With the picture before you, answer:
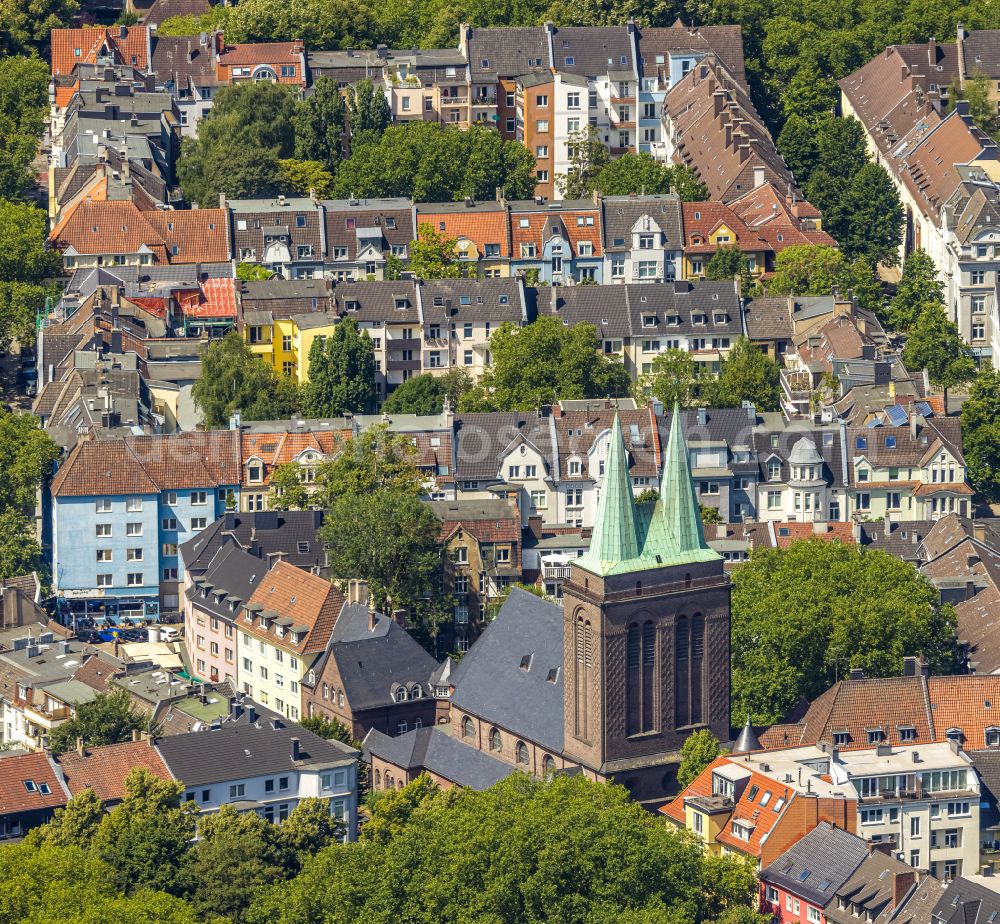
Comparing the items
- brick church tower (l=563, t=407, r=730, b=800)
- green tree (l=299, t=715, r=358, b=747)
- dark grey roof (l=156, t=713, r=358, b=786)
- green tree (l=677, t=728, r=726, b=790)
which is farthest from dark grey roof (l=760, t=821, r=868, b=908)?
green tree (l=299, t=715, r=358, b=747)

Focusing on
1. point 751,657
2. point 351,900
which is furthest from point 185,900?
point 751,657

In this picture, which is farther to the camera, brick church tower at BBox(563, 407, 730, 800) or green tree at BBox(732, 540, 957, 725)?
green tree at BBox(732, 540, 957, 725)

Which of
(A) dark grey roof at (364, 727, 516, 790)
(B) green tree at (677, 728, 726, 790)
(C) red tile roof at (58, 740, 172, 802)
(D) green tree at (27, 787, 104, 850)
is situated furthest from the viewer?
(A) dark grey roof at (364, 727, 516, 790)

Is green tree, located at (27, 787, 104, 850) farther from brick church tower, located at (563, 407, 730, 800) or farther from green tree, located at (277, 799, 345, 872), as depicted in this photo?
brick church tower, located at (563, 407, 730, 800)

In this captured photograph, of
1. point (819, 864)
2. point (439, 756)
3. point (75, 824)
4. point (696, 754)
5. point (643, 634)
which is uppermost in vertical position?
point (643, 634)

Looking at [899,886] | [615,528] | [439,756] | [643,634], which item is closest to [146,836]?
[439,756]

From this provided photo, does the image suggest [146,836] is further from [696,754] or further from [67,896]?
[696,754]

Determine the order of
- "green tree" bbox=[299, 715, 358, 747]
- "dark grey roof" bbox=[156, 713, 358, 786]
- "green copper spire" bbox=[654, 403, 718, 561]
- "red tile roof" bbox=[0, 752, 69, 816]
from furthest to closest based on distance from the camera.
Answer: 1. "green tree" bbox=[299, 715, 358, 747]
2. "dark grey roof" bbox=[156, 713, 358, 786]
3. "red tile roof" bbox=[0, 752, 69, 816]
4. "green copper spire" bbox=[654, 403, 718, 561]
